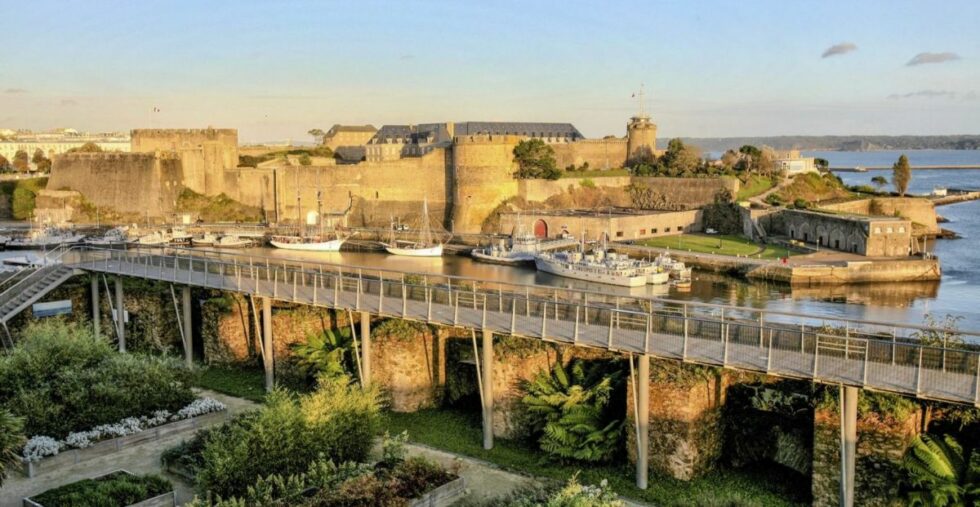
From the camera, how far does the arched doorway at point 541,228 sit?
56.7 m

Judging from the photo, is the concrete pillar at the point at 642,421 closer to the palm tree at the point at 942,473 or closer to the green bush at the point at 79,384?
the palm tree at the point at 942,473

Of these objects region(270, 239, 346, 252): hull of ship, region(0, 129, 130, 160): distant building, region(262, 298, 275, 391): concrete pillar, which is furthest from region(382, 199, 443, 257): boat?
region(0, 129, 130, 160): distant building

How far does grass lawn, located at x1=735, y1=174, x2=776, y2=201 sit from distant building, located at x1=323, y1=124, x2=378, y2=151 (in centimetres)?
4874

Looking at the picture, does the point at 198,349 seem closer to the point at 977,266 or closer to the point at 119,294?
→ the point at 119,294

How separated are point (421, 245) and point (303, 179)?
14.3 m

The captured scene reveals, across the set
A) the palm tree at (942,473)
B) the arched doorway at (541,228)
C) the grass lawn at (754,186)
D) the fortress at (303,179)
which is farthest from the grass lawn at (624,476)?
the grass lawn at (754,186)

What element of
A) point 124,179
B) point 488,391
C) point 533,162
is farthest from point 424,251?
point 488,391

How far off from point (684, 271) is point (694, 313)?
29.2 meters

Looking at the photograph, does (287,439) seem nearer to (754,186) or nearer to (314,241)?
(314,241)

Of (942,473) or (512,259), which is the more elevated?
(942,473)

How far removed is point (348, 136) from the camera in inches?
4040

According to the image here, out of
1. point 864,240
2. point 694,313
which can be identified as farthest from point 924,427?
point 864,240

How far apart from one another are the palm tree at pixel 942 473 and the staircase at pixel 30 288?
810 inches

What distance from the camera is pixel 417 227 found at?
60.8 meters
